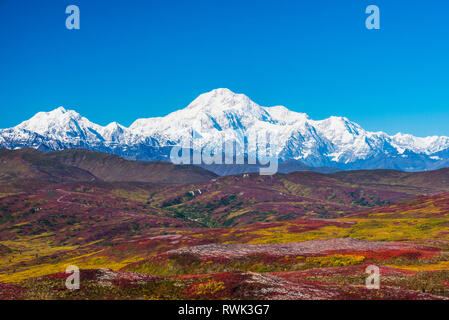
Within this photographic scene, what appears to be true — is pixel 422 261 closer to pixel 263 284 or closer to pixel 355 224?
pixel 263 284

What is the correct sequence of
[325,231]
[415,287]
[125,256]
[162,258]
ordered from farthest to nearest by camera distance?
[325,231], [125,256], [162,258], [415,287]

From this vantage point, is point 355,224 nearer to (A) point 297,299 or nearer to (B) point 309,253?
(B) point 309,253

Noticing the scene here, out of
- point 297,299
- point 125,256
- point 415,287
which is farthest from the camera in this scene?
point 125,256

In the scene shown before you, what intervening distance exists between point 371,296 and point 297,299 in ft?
28.6

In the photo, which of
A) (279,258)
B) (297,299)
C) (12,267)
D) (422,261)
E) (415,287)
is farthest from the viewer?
(12,267)

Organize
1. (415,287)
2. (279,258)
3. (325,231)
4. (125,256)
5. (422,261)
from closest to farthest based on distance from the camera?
1. (415,287)
2. (422,261)
3. (279,258)
4. (125,256)
5. (325,231)

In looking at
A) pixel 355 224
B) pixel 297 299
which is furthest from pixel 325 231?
pixel 297 299

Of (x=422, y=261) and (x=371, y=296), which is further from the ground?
(x=371, y=296)

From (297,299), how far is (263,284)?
7.32 meters

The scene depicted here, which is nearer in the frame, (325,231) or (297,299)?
(297,299)

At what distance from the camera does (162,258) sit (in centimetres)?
10800

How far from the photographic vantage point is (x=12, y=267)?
195 metres

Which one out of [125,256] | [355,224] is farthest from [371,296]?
[355,224]

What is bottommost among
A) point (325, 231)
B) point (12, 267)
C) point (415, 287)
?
point (12, 267)
